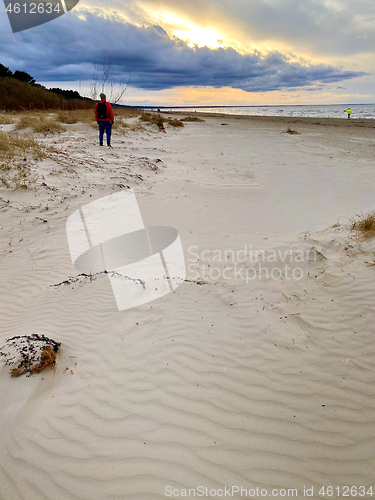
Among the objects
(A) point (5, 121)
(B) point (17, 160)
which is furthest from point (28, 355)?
(A) point (5, 121)

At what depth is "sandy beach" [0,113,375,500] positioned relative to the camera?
1.99 metres

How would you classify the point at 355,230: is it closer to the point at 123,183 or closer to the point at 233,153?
the point at 123,183

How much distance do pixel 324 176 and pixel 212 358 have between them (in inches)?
384

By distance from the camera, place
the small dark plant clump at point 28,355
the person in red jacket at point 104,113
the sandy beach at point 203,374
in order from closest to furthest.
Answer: the sandy beach at point 203,374 < the small dark plant clump at point 28,355 < the person in red jacket at point 104,113

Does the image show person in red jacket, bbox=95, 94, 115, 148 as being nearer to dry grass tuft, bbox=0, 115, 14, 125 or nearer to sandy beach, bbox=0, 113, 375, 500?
dry grass tuft, bbox=0, 115, 14, 125

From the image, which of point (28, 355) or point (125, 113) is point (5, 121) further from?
point (28, 355)

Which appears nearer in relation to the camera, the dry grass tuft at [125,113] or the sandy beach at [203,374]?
the sandy beach at [203,374]

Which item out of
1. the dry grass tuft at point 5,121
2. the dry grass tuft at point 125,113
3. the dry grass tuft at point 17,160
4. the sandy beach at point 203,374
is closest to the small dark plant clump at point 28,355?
the sandy beach at point 203,374

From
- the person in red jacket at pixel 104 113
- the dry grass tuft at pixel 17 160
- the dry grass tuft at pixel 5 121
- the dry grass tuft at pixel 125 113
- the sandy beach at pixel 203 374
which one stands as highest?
the dry grass tuft at pixel 125 113

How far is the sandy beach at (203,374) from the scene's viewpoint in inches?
78.2

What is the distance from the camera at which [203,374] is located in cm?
274

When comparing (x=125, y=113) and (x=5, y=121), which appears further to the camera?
(x=125, y=113)

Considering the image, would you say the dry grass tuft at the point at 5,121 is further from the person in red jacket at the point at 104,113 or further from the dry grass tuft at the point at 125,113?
the dry grass tuft at the point at 125,113

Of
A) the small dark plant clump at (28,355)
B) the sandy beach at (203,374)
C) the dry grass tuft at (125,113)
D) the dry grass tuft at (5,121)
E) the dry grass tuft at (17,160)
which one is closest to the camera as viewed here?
the sandy beach at (203,374)
